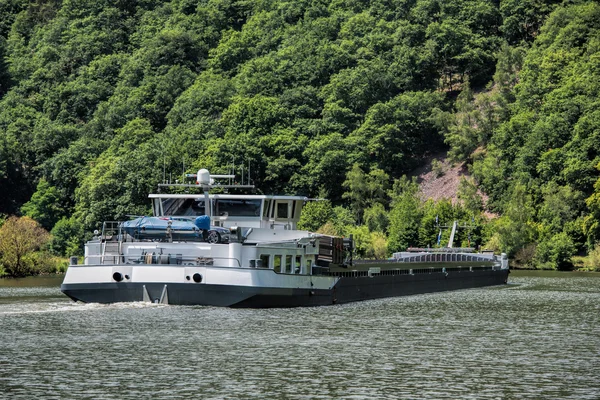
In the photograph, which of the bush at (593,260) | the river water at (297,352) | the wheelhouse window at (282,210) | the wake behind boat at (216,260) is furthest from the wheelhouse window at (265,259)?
the bush at (593,260)

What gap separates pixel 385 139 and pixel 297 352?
12596cm

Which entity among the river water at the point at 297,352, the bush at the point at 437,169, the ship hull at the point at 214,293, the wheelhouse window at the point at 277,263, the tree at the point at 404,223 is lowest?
the river water at the point at 297,352

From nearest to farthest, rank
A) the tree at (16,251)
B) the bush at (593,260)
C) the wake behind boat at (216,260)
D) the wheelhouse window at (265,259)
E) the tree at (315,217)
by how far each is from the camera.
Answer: the wake behind boat at (216,260) → the wheelhouse window at (265,259) → the tree at (16,251) → the bush at (593,260) → the tree at (315,217)

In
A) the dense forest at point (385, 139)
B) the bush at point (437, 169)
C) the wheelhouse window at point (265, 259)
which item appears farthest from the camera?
the bush at point (437, 169)

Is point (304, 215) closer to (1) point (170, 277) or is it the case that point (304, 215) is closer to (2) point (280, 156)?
(2) point (280, 156)

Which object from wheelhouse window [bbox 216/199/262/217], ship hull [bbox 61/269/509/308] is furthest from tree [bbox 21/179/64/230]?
ship hull [bbox 61/269/509/308]

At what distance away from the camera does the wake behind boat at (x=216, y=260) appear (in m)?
58.2

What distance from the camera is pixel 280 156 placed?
16225 cm

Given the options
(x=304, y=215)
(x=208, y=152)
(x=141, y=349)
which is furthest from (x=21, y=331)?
(x=208, y=152)

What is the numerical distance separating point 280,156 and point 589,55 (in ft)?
161

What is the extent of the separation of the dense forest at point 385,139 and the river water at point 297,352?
2690 inches

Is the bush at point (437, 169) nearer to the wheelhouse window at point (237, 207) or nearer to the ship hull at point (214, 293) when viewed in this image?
the ship hull at point (214, 293)

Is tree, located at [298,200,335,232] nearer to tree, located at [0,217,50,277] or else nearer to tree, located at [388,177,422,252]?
tree, located at [388,177,422,252]

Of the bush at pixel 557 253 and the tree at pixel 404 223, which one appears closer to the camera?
the bush at pixel 557 253
